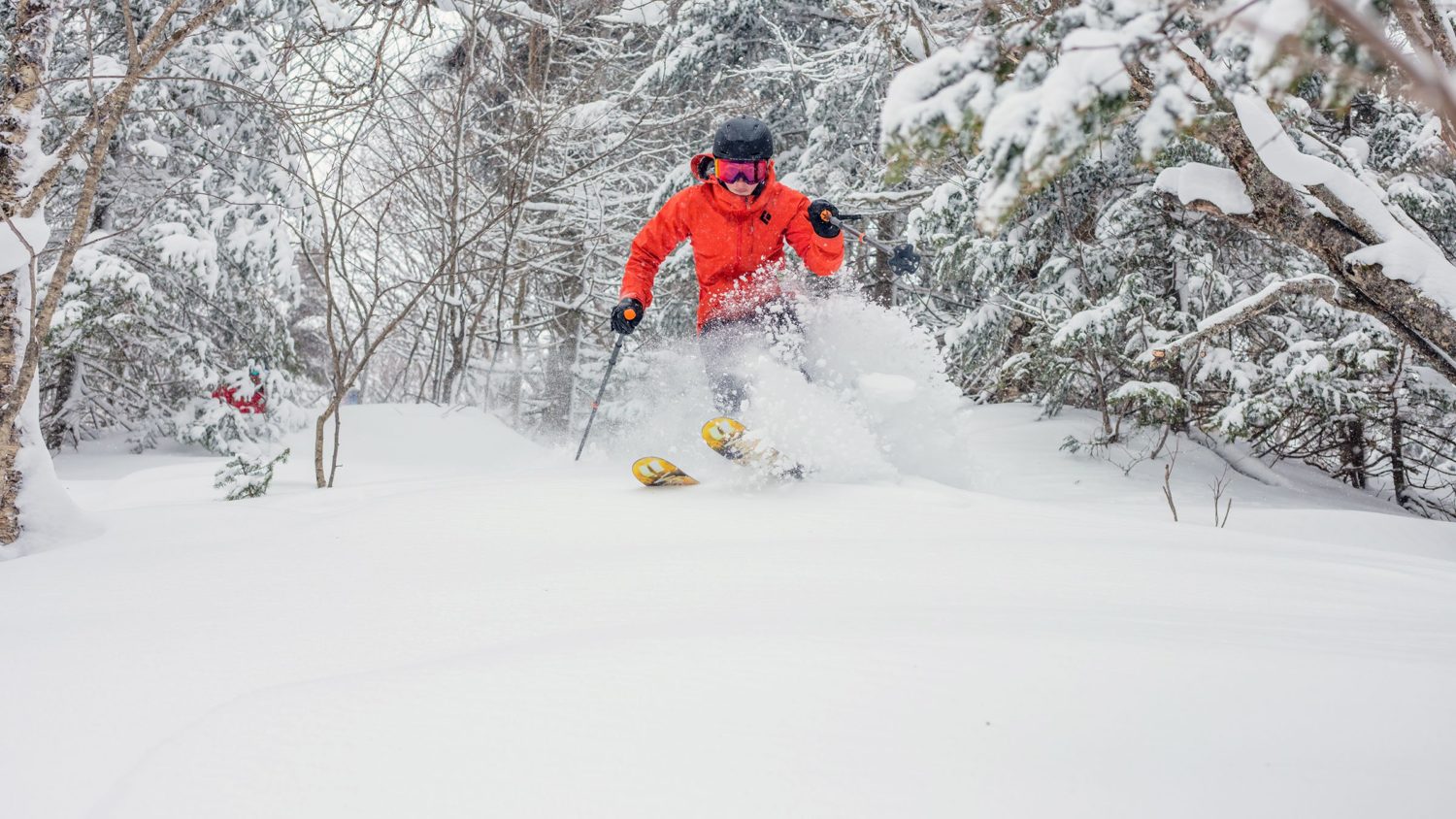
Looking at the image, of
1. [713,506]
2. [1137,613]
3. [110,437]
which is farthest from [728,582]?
[110,437]

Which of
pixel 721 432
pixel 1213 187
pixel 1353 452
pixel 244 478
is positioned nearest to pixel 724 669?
pixel 721 432

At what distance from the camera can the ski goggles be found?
4.56 meters

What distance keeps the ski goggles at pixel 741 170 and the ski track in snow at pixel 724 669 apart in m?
2.07

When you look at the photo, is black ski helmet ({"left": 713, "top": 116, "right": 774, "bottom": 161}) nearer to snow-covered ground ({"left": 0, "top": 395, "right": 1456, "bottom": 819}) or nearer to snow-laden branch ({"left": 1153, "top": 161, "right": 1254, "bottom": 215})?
snow-laden branch ({"left": 1153, "top": 161, "right": 1254, "bottom": 215})

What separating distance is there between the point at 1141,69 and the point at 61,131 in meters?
9.03

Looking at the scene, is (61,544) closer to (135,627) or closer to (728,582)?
(135,627)

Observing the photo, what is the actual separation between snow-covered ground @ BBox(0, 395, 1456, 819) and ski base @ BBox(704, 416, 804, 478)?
82 cm

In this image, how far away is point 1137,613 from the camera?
1923 mm

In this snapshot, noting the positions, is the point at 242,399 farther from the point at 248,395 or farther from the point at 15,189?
the point at 15,189

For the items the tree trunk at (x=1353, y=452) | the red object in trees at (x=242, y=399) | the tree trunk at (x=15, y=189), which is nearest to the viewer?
the tree trunk at (x=15, y=189)

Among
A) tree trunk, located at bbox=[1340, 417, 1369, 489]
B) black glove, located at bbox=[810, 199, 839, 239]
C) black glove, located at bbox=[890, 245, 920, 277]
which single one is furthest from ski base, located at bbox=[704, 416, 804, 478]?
tree trunk, located at bbox=[1340, 417, 1369, 489]

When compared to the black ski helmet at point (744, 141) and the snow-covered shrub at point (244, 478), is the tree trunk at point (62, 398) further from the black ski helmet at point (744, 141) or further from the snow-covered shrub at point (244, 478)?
the black ski helmet at point (744, 141)

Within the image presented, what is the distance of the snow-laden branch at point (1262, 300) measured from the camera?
334 centimetres

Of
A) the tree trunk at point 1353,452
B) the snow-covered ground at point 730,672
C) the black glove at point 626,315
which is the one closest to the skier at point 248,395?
the black glove at point 626,315
